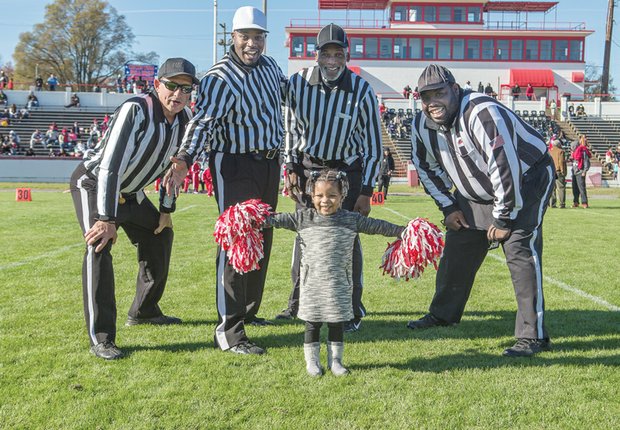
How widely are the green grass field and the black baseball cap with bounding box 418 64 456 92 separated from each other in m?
1.80

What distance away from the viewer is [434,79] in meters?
4.22

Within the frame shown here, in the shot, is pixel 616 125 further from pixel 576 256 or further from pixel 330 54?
pixel 330 54

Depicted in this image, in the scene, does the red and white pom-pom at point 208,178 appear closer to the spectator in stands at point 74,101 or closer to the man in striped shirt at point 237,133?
the man in striped shirt at point 237,133

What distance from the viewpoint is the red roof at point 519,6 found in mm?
54375

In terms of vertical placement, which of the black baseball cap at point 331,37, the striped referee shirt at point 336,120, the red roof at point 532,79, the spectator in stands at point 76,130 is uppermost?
the red roof at point 532,79

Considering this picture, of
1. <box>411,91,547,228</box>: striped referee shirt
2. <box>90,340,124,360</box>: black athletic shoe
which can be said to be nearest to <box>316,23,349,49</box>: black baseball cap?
<box>411,91,547,228</box>: striped referee shirt

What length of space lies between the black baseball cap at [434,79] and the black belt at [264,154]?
3.75 feet

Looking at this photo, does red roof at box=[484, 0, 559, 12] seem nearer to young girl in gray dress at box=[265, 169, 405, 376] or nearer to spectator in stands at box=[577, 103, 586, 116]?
spectator in stands at box=[577, 103, 586, 116]

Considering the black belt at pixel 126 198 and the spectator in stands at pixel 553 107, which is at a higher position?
the spectator in stands at pixel 553 107

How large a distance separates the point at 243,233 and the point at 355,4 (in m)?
Result: 54.7

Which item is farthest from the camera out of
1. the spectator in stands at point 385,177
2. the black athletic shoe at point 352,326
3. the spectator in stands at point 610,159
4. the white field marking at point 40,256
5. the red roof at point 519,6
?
the red roof at point 519,6

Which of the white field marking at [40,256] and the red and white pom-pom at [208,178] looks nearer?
the red and white pom-pom at [208,178]

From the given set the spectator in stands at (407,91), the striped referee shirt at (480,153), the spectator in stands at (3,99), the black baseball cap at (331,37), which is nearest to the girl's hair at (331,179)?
the striped referee shirt at (480,153)

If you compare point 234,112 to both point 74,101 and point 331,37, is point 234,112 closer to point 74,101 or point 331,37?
point 331,37
